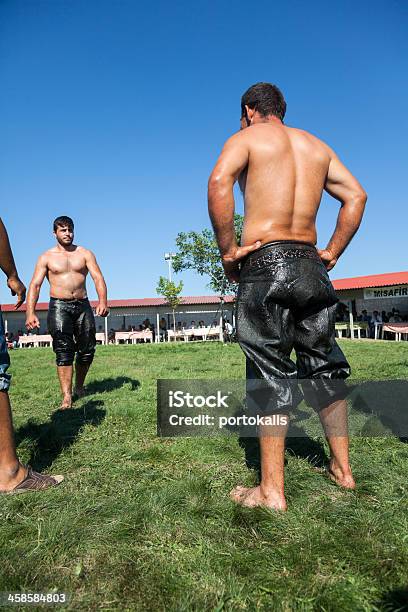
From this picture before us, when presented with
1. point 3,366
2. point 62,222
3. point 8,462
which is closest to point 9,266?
point 3,366

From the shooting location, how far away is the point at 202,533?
1.76 m

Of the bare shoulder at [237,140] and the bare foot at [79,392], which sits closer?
the bare shoulder at [237,140]

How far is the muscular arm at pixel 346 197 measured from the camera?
2.48m

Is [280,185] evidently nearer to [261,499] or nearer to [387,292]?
[261,499]

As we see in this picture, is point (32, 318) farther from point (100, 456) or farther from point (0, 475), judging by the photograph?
point (0, 475)

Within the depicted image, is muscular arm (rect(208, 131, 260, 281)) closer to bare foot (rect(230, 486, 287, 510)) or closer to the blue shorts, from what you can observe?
bare foot (rect(230, 486, 287, 510))

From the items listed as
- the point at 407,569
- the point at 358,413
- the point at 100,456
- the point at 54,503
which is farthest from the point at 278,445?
the point at 358,413

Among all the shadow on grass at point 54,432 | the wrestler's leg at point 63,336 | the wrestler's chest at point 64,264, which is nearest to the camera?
the shadow on grass at point 54,432

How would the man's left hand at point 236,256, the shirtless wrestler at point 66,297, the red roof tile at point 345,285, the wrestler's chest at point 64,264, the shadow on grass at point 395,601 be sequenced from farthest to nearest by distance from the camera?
1. the red roof tile at point 345,285
2. the wrestler's chest at point 64,264
3. the shirtless wrestler at point 66,297
4. the man's left hand at point 236,256
5. the shadow on grass at point 395,601

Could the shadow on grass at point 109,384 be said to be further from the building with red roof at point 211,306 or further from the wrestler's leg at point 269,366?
the building with red roof at point 211,306

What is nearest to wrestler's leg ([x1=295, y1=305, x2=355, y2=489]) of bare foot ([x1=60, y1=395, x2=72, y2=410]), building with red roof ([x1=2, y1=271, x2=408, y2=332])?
bare foot ([x1=60, y1=395, x2=72, y2=410])

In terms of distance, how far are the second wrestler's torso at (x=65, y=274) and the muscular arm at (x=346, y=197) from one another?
11.9 ft

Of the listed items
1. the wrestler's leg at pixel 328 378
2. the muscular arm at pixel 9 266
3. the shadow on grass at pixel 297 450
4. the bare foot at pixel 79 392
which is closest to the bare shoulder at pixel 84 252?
the bare foot at pixel 79 392

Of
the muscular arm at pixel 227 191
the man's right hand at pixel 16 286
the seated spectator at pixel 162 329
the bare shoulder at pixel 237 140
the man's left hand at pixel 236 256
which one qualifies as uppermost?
the bare shoulder at pixel 237 140
